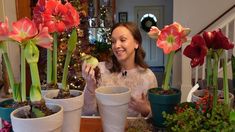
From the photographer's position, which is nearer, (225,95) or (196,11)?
(225,95)

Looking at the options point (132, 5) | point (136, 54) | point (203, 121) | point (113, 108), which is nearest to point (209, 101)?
point (203, 121)

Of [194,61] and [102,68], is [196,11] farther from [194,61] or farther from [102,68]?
[194,61]

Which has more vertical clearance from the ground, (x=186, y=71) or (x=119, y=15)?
(x=119, y=15)

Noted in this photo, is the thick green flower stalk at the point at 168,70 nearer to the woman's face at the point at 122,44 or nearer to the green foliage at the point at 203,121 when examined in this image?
the green foliage at the point at 203,121

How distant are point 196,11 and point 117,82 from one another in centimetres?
Result: 340

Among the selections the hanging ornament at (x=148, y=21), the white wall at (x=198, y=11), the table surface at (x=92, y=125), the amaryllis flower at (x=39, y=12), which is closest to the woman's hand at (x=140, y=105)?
the table surface at (x=92, y=125)

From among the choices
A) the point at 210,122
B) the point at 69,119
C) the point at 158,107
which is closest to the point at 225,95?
the point at 210,122

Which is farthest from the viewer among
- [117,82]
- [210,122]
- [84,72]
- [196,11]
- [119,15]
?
[119,15]

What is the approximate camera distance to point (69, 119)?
771 mm

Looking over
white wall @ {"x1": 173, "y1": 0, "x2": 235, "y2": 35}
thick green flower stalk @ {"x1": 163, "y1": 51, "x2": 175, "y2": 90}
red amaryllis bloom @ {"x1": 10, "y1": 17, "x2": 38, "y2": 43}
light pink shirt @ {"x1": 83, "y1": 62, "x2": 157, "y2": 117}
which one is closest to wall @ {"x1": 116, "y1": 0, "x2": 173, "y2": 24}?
white wall @ {"x1": 173, "y1": 0, "x2": 235, "y2": 35}

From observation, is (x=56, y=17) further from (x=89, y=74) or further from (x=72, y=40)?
(x=89, y=74)

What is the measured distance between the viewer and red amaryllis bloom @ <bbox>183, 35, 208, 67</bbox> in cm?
67

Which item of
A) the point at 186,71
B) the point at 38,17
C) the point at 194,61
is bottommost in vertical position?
the point at 186,71

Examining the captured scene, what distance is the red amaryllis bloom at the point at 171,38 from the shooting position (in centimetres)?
80
